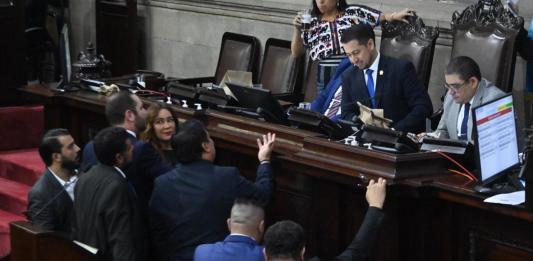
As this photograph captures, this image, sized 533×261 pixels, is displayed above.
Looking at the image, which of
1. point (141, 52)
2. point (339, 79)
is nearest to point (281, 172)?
point (339, 79)

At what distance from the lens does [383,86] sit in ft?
19.6

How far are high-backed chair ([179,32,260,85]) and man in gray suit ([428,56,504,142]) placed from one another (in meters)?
3.31

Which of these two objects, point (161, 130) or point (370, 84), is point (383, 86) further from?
point (161, 130)

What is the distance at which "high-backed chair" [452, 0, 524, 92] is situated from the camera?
6617 millimetres

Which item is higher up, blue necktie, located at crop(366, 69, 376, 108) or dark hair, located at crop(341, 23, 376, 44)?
dark hair, located at crop(341, 23, 376, 44)

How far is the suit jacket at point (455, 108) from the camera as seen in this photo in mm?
5473

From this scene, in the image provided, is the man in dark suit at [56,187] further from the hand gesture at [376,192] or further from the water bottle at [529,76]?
the water bottle at [529,76]

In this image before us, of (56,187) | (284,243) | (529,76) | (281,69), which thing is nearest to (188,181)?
(56,187)

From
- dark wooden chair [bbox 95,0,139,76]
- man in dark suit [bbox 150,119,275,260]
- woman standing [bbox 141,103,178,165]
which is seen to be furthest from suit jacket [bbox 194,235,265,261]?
dark wooden chair [bbox 95,0,139,76]

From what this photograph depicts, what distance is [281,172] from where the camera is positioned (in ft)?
18.6

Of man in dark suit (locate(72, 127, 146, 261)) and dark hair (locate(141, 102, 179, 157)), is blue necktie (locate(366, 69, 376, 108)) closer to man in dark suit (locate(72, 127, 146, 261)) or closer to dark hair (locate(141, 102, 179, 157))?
dark hair (locate(141, 102, 179, 157))

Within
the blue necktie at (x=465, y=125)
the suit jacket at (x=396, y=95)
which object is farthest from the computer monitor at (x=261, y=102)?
the blue necktie at (x=465, y=125)

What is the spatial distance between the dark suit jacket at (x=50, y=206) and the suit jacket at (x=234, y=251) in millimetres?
1225

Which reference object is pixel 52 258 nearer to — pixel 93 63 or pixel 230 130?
pixel 230 130
